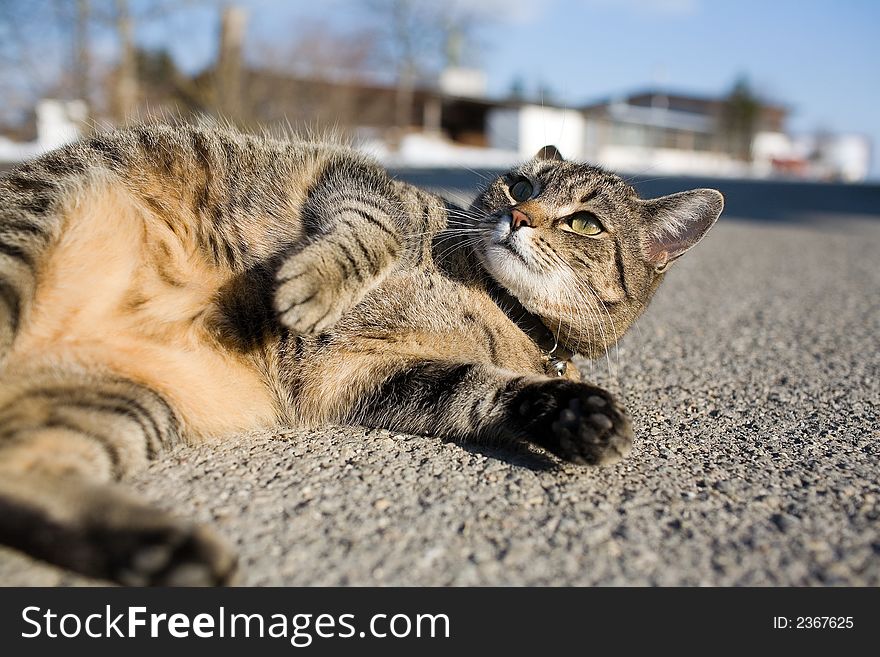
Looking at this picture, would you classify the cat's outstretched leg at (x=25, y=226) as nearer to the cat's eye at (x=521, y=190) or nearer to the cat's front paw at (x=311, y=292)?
the cat's front paw at (x=311, y=292)

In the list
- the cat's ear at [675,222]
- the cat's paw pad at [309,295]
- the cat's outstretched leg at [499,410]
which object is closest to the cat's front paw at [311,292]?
the cat's paw pad at [309,295]

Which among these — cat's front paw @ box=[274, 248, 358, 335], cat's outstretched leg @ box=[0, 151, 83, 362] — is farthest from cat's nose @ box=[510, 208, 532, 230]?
cat's outstretched leg @ box=[0, 151, 83, 362]

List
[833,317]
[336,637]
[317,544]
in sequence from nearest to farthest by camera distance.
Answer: [336,637] < [317,544] < [833,317]

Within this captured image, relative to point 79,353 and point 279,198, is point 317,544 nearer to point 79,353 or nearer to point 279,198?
point 79,353

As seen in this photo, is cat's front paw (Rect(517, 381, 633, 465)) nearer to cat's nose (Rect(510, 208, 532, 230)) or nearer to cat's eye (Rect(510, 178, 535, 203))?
cat's nose (Rect(510, 208, 532, 230))

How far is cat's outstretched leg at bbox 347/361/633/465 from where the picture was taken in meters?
1.64

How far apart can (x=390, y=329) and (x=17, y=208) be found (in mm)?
1108

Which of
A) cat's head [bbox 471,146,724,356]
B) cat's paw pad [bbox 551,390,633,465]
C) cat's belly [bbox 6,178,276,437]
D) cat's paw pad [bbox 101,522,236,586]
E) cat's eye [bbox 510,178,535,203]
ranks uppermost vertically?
cat's eye [bbox 510,178,535,203]

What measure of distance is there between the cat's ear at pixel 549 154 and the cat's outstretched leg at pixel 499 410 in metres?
1.35

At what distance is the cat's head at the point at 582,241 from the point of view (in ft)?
7.07

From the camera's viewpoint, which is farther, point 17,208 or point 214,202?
point 214,202

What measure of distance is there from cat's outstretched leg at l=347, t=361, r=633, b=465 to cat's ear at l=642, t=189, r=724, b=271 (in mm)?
887

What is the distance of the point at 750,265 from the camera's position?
603 cm

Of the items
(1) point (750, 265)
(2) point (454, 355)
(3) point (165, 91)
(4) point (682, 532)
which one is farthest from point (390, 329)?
(3) point (165, 91)
